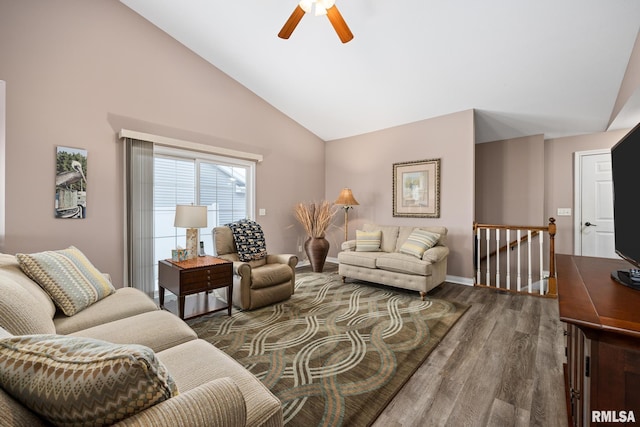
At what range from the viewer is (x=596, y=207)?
13.6 ft

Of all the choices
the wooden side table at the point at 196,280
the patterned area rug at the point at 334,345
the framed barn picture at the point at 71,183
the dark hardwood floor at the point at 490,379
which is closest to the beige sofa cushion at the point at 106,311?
the wooden side table at the point at 196,280

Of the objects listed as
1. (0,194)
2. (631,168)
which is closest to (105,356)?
(631,168)

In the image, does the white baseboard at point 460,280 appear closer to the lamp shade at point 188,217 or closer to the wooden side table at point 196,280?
the wooden side table at point 196,280

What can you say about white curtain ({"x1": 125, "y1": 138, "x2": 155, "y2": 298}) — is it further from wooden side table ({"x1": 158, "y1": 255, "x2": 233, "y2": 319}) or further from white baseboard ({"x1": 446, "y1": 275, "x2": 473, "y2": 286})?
white baseboard ({"x1": 446, "y1": 275, "x2": 473, "y2": 286})

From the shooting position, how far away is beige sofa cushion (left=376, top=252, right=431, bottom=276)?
3309 mm

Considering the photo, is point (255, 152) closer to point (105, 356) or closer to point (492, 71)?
point (492, 71)

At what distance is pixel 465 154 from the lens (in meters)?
3.96

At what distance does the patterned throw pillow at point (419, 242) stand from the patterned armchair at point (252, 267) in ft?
5.08

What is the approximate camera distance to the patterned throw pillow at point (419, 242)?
3.55 meters

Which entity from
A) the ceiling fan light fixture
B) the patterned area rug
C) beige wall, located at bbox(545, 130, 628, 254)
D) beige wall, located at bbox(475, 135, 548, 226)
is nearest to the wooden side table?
the patterned area rug

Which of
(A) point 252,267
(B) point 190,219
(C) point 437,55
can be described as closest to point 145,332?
(B) point 190,219

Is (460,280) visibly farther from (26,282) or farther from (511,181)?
(26,282)

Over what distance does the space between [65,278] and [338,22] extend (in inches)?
108

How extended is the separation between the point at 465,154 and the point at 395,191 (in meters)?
1.21
